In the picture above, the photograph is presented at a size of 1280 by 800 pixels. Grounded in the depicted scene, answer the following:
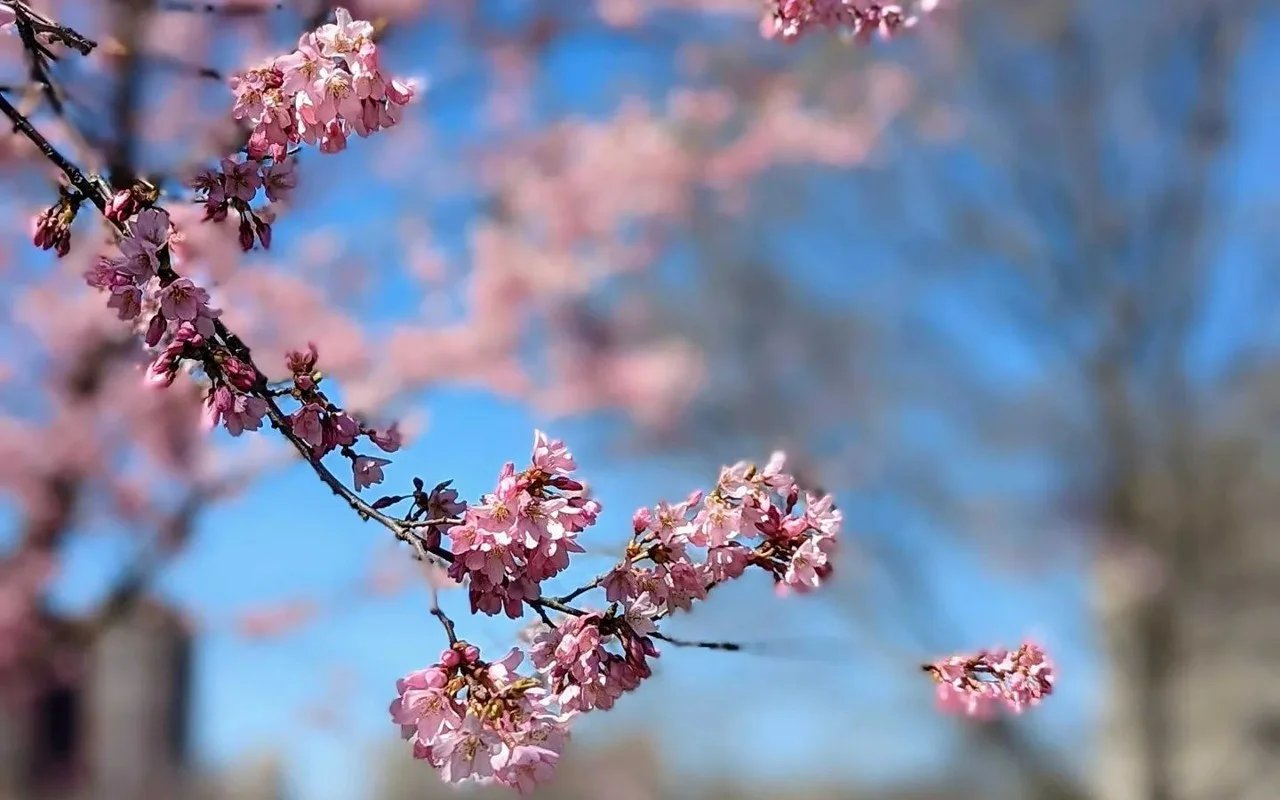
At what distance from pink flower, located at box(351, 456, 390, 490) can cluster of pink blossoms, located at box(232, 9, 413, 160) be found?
0.75 feet

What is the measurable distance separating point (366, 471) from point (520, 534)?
0.56ft

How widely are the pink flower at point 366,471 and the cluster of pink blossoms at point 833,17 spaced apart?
0.63 metres

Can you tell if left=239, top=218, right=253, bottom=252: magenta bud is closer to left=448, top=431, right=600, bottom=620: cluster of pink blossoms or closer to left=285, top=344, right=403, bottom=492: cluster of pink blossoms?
left=285, top=344, right=403, bottom=492: cluster of pink blossoms

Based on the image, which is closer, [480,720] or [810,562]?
[480,720]

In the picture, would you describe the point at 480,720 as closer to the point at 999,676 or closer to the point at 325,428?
the point at 325,428

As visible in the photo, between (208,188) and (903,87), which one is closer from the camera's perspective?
(208,188)

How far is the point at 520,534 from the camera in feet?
2.51

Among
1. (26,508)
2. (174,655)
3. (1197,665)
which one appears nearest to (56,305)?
(26,508)

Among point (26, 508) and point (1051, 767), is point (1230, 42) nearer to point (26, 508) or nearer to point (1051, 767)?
point (1051, 767)

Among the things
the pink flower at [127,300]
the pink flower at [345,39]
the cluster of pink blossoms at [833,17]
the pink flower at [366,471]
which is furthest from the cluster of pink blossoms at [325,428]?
the cluster of pink blossoms at [833,17]

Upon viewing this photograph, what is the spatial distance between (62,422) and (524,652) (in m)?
3.68

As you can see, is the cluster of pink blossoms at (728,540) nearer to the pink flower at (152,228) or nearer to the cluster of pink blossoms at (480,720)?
Result: the cluster of pink blossoms at (480,720)

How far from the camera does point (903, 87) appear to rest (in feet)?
18.1

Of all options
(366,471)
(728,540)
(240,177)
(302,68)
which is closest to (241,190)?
(240,177)
